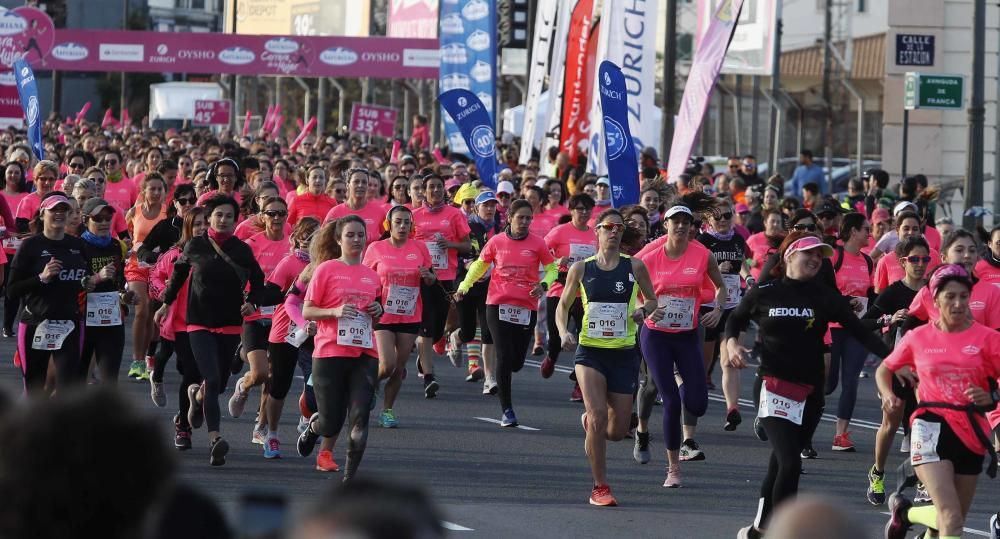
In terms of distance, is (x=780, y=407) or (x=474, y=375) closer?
(x=780, y=407)

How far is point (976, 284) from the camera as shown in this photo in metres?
10.8

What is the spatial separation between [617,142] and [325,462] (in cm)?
633

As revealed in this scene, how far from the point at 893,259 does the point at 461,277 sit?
5.55 metres

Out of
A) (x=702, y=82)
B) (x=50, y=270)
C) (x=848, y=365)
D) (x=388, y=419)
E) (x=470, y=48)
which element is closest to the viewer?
(x=50, y=270)

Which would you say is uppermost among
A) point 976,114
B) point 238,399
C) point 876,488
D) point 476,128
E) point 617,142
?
point 976,114

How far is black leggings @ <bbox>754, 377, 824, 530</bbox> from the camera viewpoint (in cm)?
841

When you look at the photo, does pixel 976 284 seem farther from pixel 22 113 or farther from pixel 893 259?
pixel 22 113

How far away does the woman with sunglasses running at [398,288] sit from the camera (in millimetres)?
12750

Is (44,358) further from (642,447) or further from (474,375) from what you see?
(474,375)

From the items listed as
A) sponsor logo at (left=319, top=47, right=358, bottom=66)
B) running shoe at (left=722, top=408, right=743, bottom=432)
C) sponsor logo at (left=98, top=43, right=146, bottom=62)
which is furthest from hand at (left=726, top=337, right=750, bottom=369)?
sponsor logo at (left=98, top=43, right=146, bottom=62)

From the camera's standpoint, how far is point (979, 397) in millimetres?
7953

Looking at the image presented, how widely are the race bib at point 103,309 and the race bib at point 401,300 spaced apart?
7.18 feet

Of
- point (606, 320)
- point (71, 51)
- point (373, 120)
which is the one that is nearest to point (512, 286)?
point (606, 320)

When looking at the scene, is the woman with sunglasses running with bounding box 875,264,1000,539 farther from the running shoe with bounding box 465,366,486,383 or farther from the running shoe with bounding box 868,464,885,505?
the running shoe with bounding box 465,366,486,383
